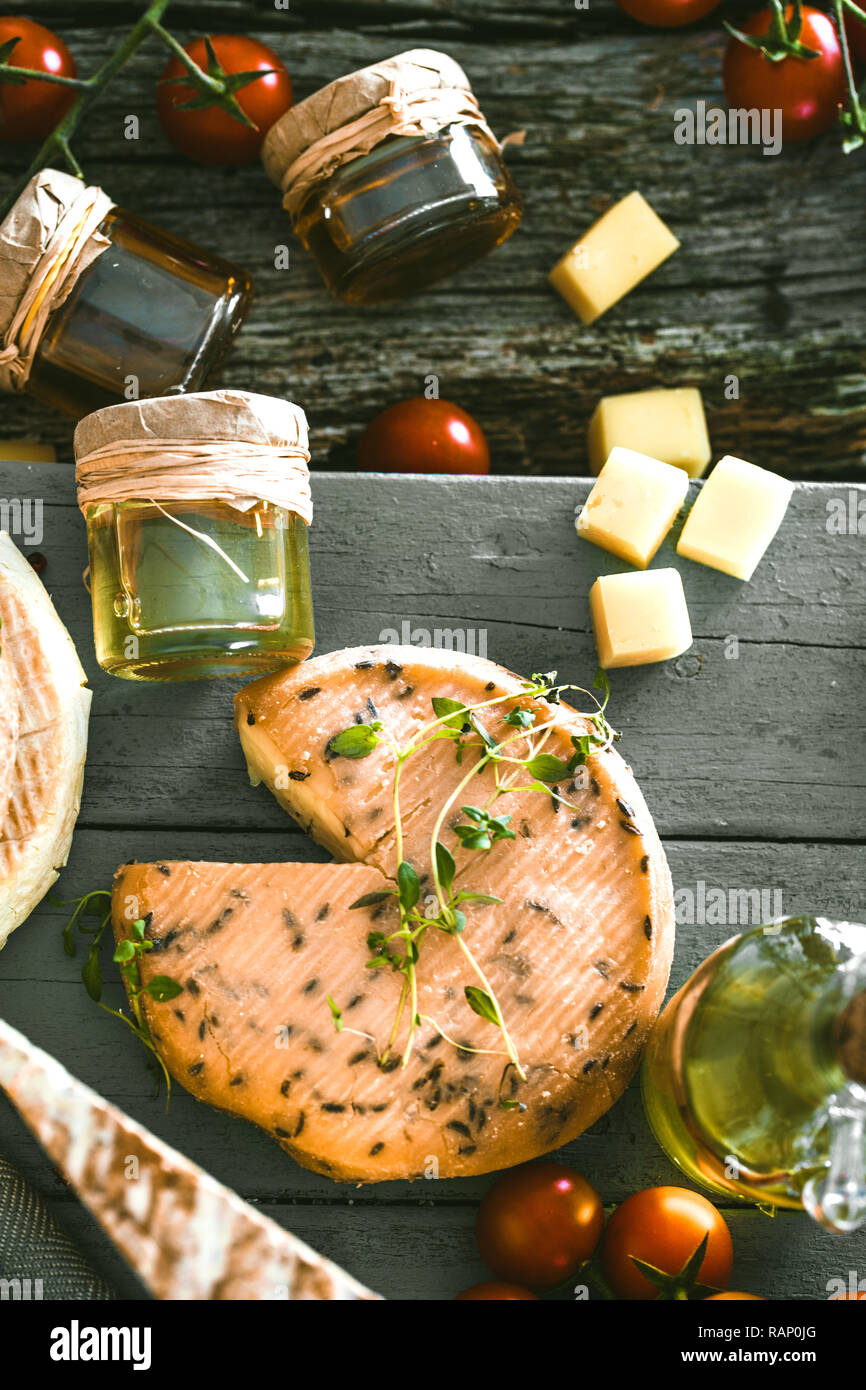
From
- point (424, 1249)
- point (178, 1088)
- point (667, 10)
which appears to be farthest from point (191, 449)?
point (667, 10)

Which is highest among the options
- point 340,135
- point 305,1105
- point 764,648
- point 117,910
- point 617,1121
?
point 340,135

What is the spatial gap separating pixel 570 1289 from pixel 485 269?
192cm

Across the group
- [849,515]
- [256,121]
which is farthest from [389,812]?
[256,121]

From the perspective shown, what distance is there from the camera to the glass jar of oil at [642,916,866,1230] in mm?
1256

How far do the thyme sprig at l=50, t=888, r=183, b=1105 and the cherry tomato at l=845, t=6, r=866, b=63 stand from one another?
218 cm

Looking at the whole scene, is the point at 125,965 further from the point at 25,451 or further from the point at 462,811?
the point at 25,451

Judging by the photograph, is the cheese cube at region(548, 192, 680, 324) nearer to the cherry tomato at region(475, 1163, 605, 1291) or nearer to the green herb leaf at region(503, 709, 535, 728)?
the green herb leaf at region(503, 709, 535, 728)

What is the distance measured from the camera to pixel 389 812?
1600 mm

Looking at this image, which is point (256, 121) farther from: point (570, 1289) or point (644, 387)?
point (570, 1289)

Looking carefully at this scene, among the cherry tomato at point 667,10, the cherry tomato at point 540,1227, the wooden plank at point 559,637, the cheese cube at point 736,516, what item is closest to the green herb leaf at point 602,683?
the wooden plank at point 559,637

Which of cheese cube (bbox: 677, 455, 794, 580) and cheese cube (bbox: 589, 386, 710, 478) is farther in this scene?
cheese cube (bbox: 589, 386, 710, 478)

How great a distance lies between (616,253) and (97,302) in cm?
106

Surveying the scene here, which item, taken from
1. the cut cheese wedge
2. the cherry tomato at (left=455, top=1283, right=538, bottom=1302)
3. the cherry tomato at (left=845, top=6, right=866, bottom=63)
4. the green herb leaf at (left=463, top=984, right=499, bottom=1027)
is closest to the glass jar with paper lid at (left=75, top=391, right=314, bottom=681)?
the cut cheese wedge

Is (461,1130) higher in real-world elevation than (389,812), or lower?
lower
